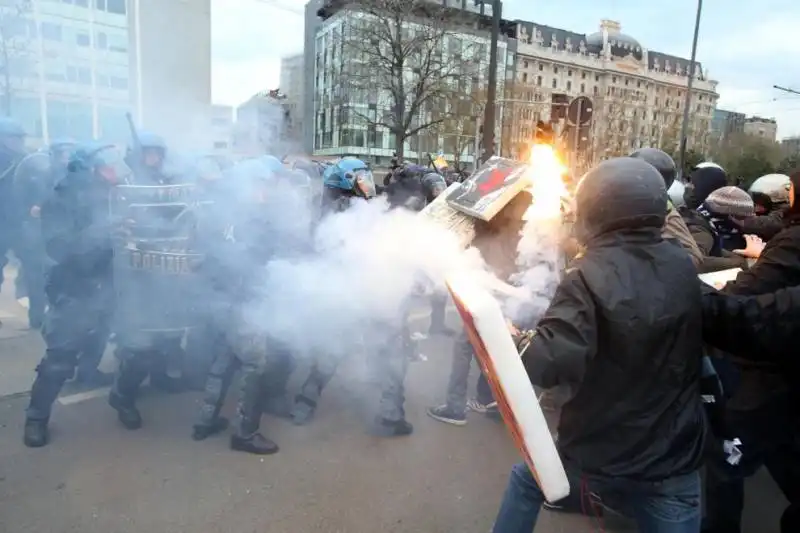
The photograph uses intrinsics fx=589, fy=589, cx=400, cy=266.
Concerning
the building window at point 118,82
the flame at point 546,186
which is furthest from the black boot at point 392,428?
the building window at point 118,82

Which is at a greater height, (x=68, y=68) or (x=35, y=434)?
(x=68, y=68)

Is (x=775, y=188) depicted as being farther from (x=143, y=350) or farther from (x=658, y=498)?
(x=143, y=350)

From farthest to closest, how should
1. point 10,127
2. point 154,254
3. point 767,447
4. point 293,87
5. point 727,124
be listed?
point 727,124, point 293,87, point 10,127, point 154,254, point 767,447

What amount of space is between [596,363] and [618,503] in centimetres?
60

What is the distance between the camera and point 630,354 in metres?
1.75

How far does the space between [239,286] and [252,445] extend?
960 mm

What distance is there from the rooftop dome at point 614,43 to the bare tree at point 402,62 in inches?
2734

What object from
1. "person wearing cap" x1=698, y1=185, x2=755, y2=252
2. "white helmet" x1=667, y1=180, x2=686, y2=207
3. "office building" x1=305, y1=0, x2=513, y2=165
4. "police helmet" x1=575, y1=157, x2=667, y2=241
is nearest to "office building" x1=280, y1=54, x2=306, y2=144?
"office building" x1=305, y1=0, x2=513, y2=165

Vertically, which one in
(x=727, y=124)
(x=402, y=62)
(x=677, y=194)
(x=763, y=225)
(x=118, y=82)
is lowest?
(x=763, y=225)

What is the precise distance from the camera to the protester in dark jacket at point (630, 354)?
173 cm

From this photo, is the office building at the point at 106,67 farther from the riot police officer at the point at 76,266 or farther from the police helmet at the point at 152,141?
the riot police officer at the point at 76,266

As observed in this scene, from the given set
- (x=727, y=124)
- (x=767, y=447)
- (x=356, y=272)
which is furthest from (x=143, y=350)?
(x=727, y=124)

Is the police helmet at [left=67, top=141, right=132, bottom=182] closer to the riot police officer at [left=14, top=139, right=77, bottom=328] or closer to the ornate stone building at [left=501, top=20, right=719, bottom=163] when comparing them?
the riot police officer at [left=14, top=139, right=77, bottom=328]

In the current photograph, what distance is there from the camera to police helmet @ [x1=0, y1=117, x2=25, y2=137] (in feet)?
16.1
